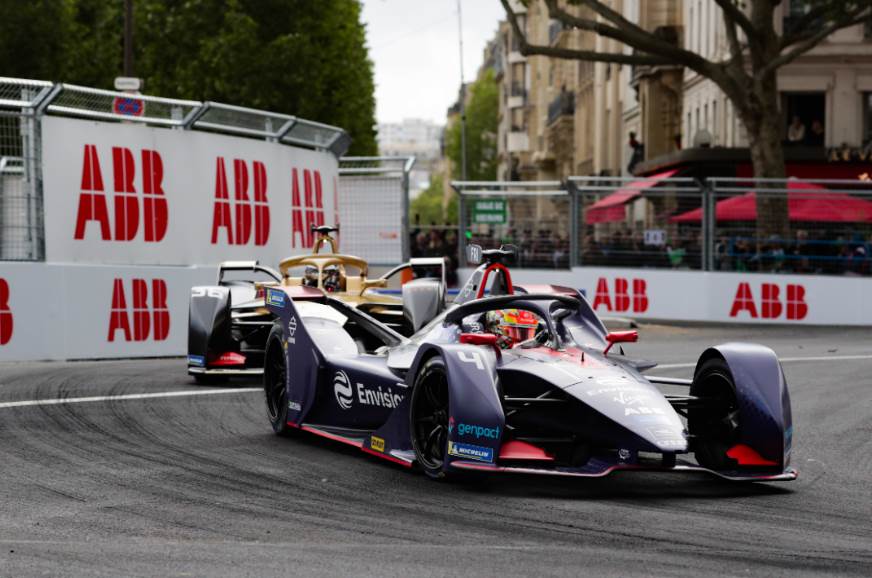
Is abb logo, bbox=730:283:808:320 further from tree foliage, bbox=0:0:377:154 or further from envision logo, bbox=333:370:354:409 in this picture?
tree foliage, bbox=0:0:377:154

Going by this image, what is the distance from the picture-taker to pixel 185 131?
18469 mm

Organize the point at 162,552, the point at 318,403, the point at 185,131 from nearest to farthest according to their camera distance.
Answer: the point at 162,552 < the point at 318,403 < the point at 185,131

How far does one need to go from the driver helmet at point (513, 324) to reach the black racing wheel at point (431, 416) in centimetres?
79

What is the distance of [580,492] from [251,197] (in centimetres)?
1262

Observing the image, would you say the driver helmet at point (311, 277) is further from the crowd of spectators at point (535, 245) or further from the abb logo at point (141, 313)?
the crowd of spectators at point (535, 245)

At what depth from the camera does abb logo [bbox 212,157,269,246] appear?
19.1 m

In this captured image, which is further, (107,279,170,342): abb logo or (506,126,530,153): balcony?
(506,126,530,153): balcony

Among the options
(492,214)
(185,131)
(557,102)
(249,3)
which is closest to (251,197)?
(185,131)

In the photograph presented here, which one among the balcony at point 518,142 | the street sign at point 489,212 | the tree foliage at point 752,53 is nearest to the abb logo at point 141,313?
the street sign at point 489,212

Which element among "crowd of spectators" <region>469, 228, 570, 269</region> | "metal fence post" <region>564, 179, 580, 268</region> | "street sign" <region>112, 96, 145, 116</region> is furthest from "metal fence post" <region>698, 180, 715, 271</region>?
"street sign" <region>112, 96, 145, 116</region>

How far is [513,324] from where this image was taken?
9.07 metres

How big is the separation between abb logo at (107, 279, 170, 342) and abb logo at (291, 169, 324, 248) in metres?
3.83

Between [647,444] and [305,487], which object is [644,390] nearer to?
[647,444]

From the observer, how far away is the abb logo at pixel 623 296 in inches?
1008
